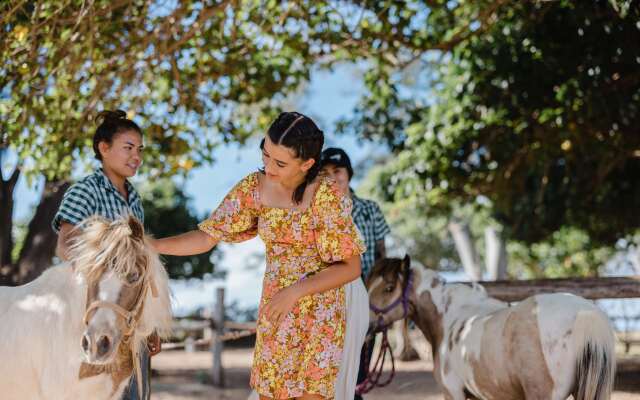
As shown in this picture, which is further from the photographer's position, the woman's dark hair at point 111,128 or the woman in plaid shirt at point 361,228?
the woman's dark hair at point 111,128

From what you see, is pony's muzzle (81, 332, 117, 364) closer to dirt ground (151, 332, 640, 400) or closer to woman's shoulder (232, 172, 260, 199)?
woman's shoulder (232, 172, 260, 199)

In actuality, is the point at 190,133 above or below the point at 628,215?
above

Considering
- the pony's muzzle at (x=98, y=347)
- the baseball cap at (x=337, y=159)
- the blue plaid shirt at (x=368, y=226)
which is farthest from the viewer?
the blue plaid shirt at (x=368, y=226)

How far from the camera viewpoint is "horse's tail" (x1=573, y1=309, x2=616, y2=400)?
3961 mm

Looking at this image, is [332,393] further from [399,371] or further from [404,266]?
[399,371]

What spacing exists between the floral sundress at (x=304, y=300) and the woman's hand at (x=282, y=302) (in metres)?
0.08

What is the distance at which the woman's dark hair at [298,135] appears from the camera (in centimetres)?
297

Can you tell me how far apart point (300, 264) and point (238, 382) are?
27.9 ft

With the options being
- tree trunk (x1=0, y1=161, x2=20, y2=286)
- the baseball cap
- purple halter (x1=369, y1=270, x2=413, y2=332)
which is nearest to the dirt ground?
tree trunk (x1=0, y1=161, x2=20, y2=286)

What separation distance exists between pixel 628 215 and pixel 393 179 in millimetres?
4221

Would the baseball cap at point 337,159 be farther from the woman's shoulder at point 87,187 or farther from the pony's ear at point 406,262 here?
the woman's shoulder at point 87,187

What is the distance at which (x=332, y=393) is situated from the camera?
3.02 metres

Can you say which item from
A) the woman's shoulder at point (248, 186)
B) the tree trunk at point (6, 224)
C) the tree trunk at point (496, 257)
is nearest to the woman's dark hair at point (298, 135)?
the woman's shoulder at point (248, 186)

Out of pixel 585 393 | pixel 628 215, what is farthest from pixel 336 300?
pixel 628 215
